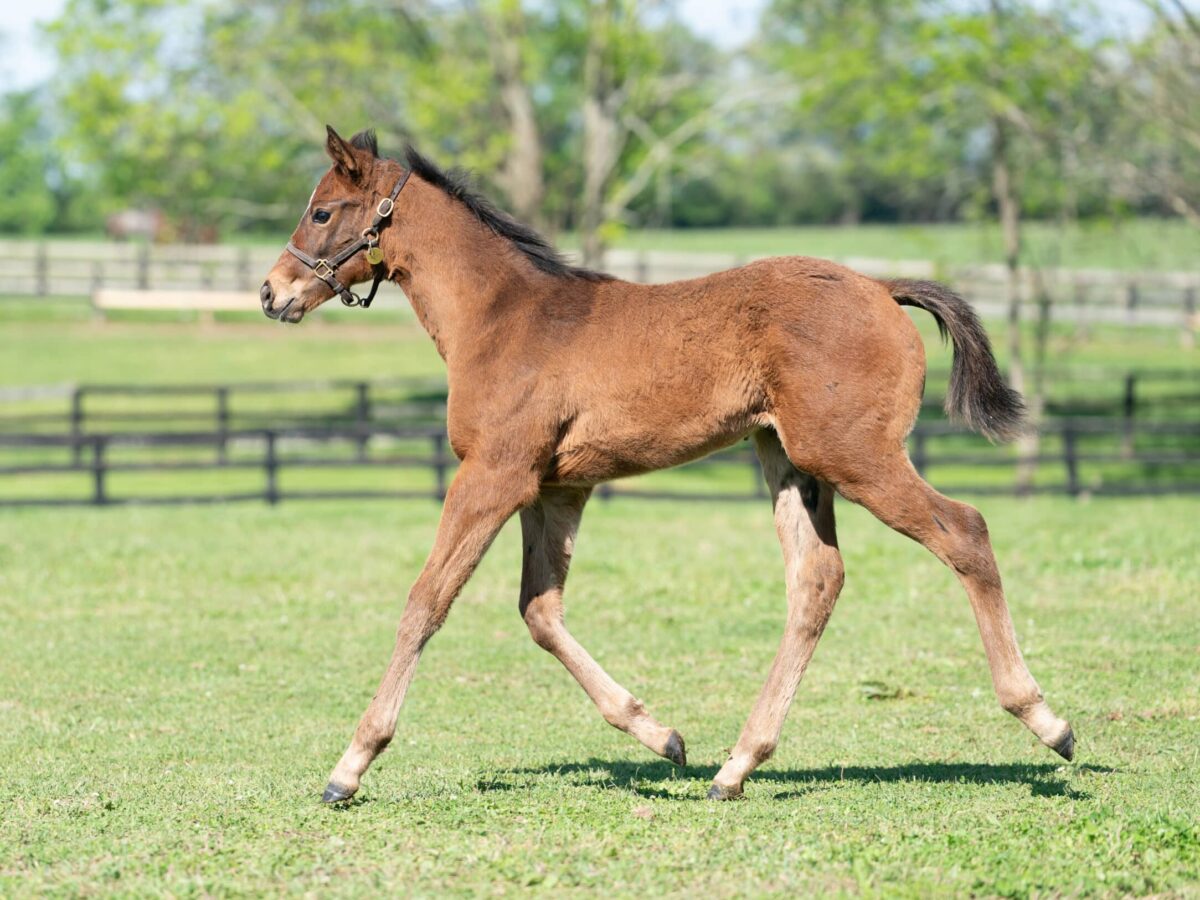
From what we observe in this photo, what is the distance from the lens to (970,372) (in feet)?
19.3

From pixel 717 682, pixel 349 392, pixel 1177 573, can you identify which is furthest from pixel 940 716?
pixel 349 392

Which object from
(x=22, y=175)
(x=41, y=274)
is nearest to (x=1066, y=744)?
(x=41, y=274)

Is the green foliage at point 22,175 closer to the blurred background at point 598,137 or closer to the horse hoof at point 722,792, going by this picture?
the blurred background at point 598,137

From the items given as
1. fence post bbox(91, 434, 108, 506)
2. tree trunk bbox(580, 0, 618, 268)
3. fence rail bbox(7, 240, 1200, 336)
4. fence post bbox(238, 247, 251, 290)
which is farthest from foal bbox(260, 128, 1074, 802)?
fence post bbox(238, 247, 251, 290)

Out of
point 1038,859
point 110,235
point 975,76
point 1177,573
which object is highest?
point 975,76

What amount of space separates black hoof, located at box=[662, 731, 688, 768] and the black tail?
5.72 ft

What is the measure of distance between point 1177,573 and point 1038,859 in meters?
7.52

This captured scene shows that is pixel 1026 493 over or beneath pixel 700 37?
beneath

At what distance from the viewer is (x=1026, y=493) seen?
18750 millimetres

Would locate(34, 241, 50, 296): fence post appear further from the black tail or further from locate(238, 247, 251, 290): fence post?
the black tail

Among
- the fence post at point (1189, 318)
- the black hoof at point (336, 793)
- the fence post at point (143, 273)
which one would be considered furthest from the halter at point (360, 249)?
the fence post at point (143, 273)

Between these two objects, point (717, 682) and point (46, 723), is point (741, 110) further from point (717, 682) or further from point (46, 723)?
point (46, 723)

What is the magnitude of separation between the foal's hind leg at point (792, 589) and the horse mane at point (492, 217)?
113cm

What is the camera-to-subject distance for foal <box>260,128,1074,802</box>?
5.62 m
